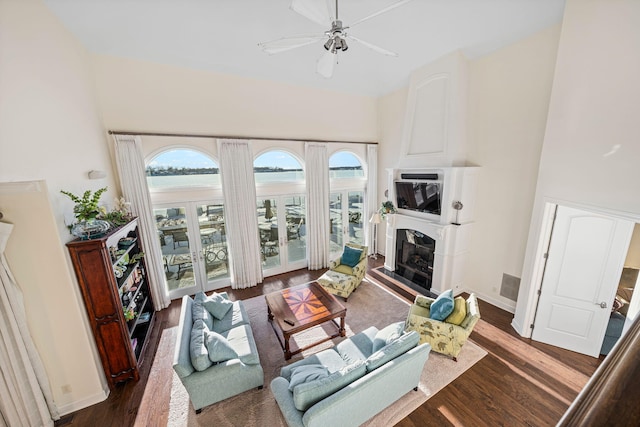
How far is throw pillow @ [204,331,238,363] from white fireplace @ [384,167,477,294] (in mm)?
Answer: 4109

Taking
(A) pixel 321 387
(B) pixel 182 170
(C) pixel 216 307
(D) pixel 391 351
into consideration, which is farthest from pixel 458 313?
(B) pixel 182 170

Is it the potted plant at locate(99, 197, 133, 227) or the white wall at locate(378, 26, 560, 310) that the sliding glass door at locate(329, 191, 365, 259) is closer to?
the white wall at locate(378, 26, 560, 310)

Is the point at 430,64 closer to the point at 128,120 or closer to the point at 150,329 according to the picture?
the point at 128,120

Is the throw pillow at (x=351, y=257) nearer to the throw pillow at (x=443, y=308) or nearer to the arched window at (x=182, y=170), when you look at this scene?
the throw pillow at (x=443, y=308)

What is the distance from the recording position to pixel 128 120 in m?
4.33

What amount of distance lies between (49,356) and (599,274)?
22.9ft

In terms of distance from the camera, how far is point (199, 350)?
9.11ft

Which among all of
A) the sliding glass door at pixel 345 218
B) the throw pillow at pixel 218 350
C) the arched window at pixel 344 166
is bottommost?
the throw pillow at pixel 218 350

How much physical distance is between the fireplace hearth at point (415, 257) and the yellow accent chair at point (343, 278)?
1159 millimetres

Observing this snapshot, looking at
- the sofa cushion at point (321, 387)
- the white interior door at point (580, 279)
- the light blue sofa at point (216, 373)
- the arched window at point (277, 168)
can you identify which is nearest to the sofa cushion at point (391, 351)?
the sofa cushion at point (321, 387)

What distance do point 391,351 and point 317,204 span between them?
4036 mm

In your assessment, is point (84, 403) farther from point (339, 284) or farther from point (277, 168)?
point (277, 168)

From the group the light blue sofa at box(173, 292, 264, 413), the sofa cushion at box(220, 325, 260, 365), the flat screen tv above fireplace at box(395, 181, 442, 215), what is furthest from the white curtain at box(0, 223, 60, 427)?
the flat screen tv above fireplace at box(395, 181, 442, 215)

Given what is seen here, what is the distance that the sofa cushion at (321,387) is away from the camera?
2.25m
